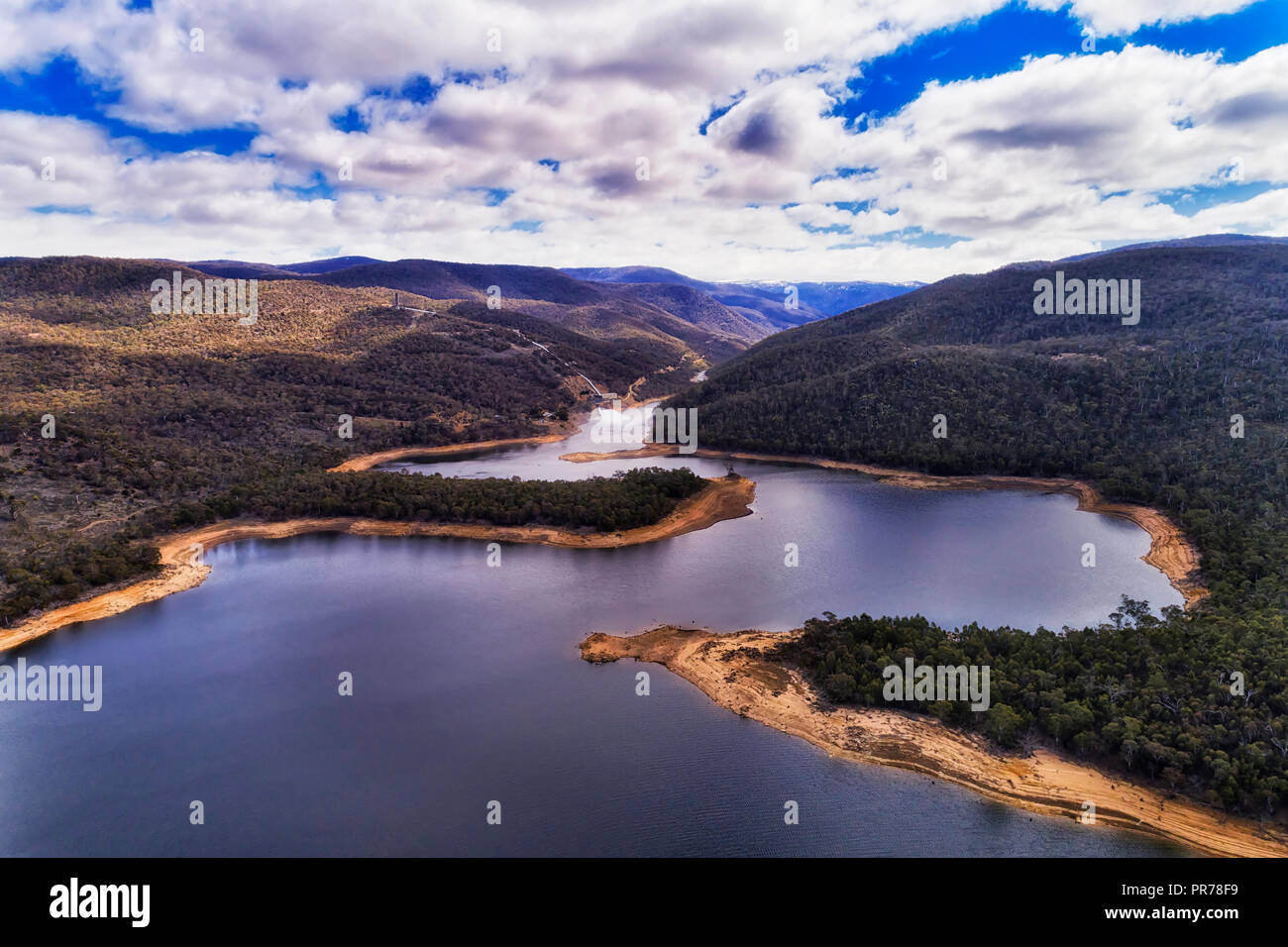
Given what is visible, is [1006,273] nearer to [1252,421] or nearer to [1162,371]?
[1162,371]

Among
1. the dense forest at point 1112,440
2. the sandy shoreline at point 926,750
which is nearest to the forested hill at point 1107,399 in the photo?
the dense forest at point 1112,440

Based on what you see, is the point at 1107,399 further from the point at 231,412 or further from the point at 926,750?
the point at 231,412

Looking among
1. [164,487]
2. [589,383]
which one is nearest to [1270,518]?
[164,487]

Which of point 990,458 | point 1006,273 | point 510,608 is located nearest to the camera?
point 510,608

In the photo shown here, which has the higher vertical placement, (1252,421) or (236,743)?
(1252,421)

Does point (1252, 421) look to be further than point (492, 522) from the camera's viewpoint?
Yes

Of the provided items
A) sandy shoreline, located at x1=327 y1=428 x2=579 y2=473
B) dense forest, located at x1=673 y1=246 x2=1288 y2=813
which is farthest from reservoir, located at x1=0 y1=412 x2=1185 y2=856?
sandy shoreline, located at x1=327 y1=428 x2=579 y2=473

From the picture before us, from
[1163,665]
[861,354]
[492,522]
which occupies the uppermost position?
[861,354]
